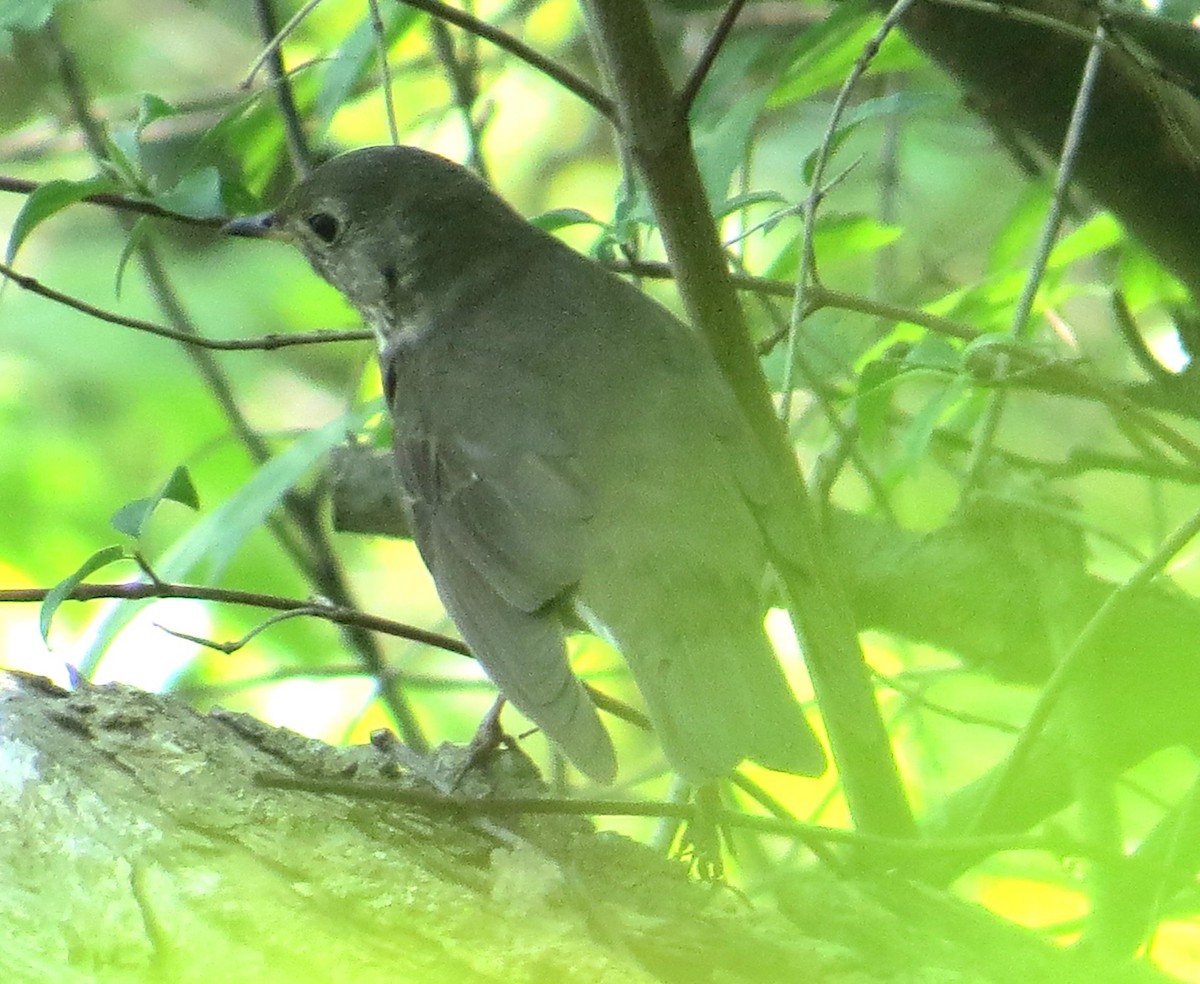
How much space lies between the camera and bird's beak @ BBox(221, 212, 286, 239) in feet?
7.85

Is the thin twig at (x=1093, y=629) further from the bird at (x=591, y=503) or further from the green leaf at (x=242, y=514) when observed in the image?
the green leaf at (x=242, y=514)

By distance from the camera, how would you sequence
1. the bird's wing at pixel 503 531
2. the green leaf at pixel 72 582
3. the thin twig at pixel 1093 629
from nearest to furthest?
the green leaf at pixel 72 582 < the thin twig at pixel 1093 629 < the bird's wing at pixel 503 531

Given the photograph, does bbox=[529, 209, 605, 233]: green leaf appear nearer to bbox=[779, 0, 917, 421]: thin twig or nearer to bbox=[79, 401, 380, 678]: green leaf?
bbox=[779, 0, 917, 421]: thin twig

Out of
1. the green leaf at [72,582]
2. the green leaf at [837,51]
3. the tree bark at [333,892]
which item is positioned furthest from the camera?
the green leaf at [837,51]

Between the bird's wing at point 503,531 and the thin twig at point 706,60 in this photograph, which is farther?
the bird's wing at point 503,531

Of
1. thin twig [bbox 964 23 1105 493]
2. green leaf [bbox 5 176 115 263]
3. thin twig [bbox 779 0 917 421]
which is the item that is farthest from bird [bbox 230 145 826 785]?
green leaf [bbox 5 176 115 263]

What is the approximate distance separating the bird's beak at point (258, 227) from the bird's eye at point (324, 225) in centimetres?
6

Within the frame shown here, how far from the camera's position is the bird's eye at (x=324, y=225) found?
2580 mm

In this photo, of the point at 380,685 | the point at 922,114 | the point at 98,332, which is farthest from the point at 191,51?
the point at 380,685

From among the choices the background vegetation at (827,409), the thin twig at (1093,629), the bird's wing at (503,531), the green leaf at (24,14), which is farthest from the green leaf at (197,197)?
the thin twig at (1093,629)

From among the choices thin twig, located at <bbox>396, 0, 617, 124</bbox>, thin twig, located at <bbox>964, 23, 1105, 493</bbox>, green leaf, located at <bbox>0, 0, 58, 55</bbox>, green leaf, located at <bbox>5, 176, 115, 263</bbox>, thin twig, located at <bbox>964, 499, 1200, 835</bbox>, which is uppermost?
thin twig, located at <bbox>964, 23, 1105, 493</bbox>

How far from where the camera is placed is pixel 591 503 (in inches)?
77.4

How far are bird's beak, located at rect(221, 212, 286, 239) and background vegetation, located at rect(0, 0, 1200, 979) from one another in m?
0.11

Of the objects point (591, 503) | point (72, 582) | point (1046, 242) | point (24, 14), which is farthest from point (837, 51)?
point (72, 582)
